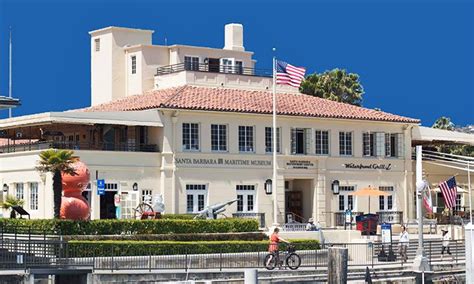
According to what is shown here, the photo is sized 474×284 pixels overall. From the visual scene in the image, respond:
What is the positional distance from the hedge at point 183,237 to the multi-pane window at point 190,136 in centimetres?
719

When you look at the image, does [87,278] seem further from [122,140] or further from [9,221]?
[122,140]

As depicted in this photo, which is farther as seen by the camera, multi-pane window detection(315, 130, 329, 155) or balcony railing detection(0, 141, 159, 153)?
multi-pane window detection(315, 130, 329, 155)

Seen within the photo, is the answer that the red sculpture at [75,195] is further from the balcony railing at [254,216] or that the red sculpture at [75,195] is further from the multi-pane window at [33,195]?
the balcony railing at [254,216]

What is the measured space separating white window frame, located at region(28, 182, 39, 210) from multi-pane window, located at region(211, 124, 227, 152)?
9.42 meters

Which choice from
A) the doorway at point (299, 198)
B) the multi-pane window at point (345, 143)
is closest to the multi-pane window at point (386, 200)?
the multi-pane window at point (345, 143)

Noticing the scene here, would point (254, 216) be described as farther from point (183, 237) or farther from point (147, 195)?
point (183, 237)

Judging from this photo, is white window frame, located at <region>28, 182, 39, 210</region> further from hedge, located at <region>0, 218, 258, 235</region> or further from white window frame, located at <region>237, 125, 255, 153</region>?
white window frame, located at <region>237, 125, 255, 153</region>

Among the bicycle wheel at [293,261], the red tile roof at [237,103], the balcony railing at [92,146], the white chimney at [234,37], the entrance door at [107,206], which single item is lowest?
the bicycle wheel at [293,261]

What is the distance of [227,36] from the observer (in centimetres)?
7531

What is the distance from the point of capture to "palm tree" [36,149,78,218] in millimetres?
50156

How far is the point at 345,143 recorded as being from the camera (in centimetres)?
6750

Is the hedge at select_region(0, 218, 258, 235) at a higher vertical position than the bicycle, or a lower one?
higher

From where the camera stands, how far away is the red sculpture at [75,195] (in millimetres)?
50969

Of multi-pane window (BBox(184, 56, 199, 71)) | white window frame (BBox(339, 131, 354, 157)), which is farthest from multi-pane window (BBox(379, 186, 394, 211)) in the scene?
multi-pane window (BBox(184, 56, 199, 71))
